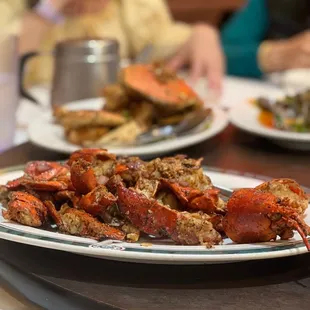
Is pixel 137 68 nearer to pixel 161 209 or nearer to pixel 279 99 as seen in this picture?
pixel 279 99

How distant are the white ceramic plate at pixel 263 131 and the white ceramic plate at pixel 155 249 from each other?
555 mm

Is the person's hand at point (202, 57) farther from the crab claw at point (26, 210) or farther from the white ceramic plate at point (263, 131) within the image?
the crab claw at point (26, 210)

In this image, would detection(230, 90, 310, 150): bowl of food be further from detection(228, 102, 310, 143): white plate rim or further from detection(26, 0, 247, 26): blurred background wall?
detection(26, 0, 247, 26): blurred background wall

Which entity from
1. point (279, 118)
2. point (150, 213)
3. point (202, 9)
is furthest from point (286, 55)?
point (202, 9)

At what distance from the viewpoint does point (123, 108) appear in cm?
141

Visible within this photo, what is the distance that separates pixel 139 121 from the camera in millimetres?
1334

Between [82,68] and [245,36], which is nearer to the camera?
[82,68]

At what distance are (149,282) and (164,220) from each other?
78 mm

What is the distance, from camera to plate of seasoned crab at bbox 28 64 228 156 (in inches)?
49.6

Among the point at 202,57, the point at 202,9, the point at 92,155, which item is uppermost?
the point at 92,155

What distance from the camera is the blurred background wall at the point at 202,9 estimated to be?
4824 millimetres

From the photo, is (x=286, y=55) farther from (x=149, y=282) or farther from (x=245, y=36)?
(x=149, y=282)

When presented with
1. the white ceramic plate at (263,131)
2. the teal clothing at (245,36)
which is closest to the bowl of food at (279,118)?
the white ceramic plate at (263,131)

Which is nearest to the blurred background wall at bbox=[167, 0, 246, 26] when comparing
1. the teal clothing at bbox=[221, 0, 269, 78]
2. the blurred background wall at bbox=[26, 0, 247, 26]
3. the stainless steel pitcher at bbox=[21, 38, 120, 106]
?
the blurred background wall at bbox=[26, 0, 247, 26]
